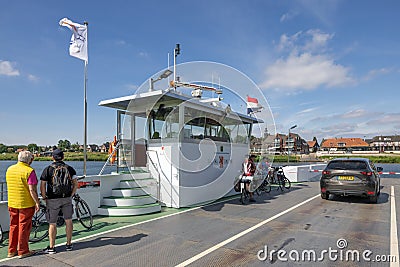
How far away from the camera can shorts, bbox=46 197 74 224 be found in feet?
14.1

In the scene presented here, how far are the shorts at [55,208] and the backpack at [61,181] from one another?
0.33 ft

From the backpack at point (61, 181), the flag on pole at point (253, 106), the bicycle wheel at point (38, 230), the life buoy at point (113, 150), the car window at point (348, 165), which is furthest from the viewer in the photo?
the flag on pole at point (253, 106)

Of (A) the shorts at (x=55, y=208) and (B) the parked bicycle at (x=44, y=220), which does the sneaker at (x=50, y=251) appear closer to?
(A) the shorts at (x=55, y=208)

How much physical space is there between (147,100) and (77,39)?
252 cm

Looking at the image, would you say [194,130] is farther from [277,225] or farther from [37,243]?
[37,243]

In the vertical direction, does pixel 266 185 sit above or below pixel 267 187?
above

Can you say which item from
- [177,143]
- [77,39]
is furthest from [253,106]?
[77,39]

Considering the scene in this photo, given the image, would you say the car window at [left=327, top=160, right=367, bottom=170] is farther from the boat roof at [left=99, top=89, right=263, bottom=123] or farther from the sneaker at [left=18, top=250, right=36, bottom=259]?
the sneaker at [left=18, top=250, right=36, bottom=259]

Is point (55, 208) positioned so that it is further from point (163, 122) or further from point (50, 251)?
point (163, 122)

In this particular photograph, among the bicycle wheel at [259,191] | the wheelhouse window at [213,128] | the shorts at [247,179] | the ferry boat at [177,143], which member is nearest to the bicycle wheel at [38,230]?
the ferry boat at [177,143]

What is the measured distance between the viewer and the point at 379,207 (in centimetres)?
791

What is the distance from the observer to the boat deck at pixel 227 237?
393 centimetres

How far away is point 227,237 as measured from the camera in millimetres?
5016

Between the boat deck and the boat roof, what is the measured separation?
3128mm
